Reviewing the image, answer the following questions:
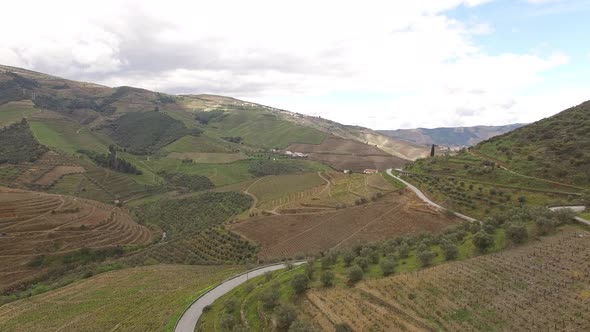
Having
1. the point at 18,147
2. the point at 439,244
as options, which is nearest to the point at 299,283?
the point at 439,244

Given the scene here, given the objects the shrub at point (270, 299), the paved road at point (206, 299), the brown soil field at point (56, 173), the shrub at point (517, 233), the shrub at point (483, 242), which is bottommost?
the paved road at point (206, 299)

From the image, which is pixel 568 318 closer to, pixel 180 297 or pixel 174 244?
pixel 180 297

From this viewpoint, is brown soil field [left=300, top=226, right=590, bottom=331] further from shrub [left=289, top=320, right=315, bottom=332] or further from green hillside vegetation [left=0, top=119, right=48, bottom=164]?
green hillside vegetation [left=0, top=119, right=48, bottom=164]

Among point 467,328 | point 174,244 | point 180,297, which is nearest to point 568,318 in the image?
point 467,328

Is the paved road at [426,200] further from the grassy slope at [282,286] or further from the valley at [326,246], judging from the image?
the grassy slope at [282,286]

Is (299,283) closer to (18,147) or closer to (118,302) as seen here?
(118,302)

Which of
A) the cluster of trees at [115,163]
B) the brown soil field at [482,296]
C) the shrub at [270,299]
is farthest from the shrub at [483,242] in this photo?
the cluster of trees at [115,163]
